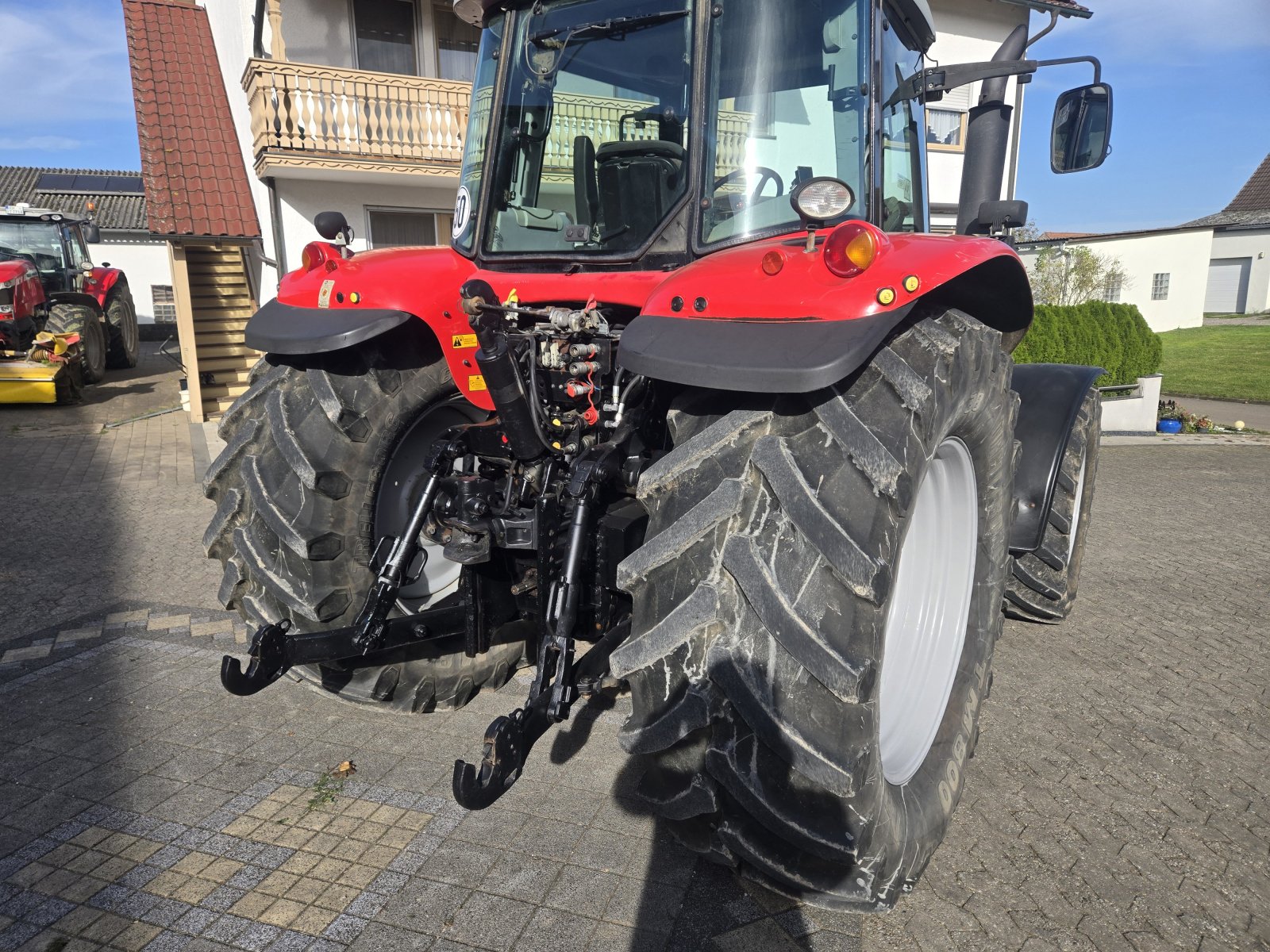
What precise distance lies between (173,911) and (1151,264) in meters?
38.3

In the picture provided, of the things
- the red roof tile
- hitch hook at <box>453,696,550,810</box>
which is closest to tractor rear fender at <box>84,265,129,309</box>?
the red roof tile

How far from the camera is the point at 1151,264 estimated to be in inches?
1316

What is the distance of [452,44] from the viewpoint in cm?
1459

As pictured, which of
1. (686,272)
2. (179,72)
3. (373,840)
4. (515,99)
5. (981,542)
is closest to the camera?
(686,272)

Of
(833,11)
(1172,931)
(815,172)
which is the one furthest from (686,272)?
(1172,931)

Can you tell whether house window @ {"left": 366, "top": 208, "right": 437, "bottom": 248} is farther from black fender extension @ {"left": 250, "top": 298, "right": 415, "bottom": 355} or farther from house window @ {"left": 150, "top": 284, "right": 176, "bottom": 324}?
house window @ {"left": 150, "top": 284, "right": 176, "bottom": 324}

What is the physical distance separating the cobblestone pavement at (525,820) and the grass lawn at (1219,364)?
13.5 metres

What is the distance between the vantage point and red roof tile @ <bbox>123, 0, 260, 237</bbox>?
1182cm

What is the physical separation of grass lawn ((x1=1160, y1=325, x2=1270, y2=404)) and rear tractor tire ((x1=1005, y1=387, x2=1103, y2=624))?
12.9 m

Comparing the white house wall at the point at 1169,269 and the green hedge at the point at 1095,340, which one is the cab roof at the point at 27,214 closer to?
the green hedge at the point at 1095,340

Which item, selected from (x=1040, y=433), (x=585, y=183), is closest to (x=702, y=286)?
(x=585, y=183)

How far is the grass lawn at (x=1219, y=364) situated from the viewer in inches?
625

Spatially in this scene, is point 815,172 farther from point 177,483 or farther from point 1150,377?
point 1150,377

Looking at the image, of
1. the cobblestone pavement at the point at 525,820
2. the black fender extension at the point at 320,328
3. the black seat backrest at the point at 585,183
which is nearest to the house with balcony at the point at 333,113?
the cobblestone pavement at the point at 525,820
